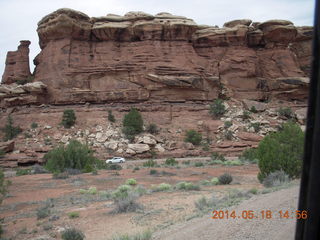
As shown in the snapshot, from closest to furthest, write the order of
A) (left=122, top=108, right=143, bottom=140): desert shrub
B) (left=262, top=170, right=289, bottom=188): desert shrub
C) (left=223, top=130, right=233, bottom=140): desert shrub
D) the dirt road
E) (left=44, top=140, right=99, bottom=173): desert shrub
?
the dirt road
(left=262, top=170, right=289, bottom=188): desert shrub
(left=44, top=140, right=99, bottom=173): desert shrub
(left=122, top=108, right=143, bottom=140): desert shrub
(left=223, top=130, right=233, bottom=140): desert shrub

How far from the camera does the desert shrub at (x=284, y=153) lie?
1266 cm

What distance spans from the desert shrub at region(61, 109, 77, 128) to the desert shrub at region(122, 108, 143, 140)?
666 cm

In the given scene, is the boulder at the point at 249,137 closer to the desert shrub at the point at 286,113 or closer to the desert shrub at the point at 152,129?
the desert shrub at the point at 286,113

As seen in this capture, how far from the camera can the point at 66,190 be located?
14.7m

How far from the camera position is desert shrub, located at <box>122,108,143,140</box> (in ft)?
125

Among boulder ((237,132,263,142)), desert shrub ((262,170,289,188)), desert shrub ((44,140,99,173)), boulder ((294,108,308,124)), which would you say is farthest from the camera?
boulder ((294,108,308,124))

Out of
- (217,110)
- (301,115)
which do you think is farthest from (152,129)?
(301,115)

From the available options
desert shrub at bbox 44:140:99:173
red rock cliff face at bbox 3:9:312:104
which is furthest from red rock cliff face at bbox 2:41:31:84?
desert shrub at bbox 44:140:99:173

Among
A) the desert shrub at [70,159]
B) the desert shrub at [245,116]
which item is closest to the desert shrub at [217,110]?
the desert shrub at [245,116]

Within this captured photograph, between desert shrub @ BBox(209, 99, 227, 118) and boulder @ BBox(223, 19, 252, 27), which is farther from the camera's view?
boulder @ BBox(223, 19, 252, 27)

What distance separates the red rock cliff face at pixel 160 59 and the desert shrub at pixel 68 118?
4.09 metres

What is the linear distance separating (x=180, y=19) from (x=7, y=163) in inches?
1229

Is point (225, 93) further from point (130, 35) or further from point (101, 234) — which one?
point (101, 234)

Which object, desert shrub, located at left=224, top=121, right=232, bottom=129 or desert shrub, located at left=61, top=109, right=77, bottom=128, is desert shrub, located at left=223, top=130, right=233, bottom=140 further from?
desert shrub, located at left=61, top=109, right=77, bottom=128
